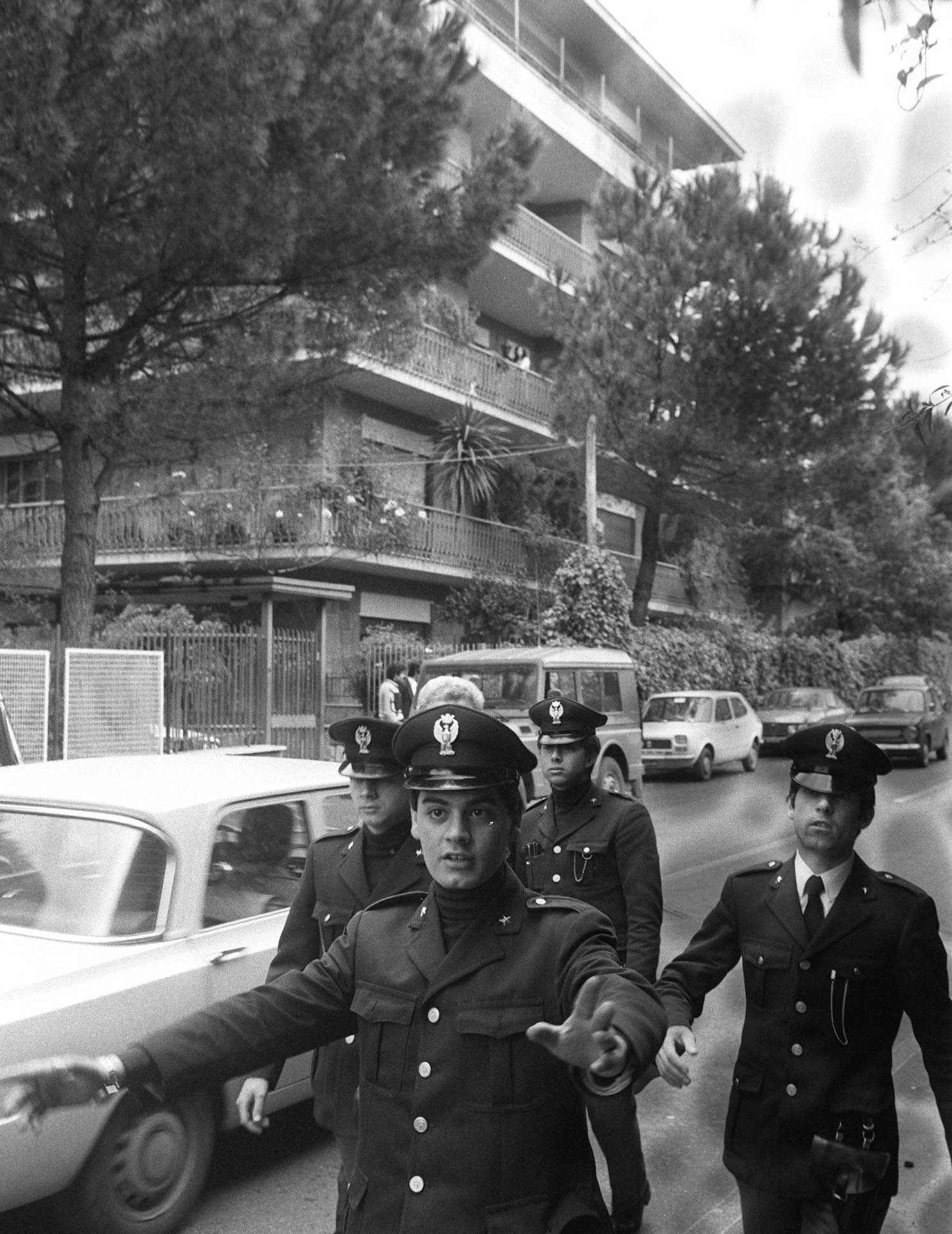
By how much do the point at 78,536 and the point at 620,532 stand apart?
876 inches

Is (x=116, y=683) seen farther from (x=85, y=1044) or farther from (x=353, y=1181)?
(x=353, y=1181)

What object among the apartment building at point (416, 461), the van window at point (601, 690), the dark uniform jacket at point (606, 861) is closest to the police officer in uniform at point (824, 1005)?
the dark uniform jacket at point (606, 861)

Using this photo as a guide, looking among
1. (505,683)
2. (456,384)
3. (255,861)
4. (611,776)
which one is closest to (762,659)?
(456,384)

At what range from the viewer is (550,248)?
29.7m

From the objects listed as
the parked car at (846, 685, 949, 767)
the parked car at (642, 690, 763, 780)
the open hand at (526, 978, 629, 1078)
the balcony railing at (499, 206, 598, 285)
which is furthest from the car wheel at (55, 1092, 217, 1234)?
the balcony railing at (499, 206, 598, 285)

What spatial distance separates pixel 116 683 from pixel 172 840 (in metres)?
11.1

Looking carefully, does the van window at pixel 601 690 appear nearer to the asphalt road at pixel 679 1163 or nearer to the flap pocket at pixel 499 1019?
the asphalt road at pixel 679 1163

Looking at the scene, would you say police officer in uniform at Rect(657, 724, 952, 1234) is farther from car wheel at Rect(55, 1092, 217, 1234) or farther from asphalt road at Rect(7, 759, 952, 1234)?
car wheel at Rect(55, 1092, 217, 1234)

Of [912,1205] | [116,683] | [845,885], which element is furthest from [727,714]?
[845,885]

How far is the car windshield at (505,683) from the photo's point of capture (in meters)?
15.8

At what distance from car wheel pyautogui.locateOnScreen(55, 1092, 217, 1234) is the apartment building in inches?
503

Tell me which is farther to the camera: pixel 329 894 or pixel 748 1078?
pixel 329 894

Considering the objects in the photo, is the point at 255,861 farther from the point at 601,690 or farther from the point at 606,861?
the point at 601,690

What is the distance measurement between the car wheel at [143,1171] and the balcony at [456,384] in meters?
18.9
